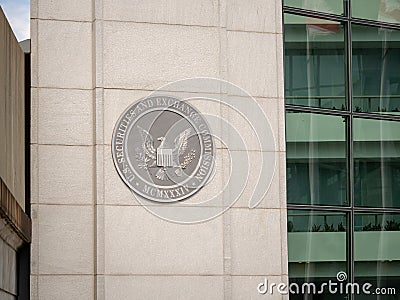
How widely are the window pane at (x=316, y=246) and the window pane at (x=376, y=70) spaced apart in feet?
6.19

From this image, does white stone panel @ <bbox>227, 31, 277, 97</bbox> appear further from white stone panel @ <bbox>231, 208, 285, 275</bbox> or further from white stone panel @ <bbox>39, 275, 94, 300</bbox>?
white stone panel @ <bbox>39, 275, 94, 300</bbox>

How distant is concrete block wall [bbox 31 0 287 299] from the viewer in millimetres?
14641

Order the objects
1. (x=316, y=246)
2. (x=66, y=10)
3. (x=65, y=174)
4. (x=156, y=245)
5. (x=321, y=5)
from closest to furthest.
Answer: (x=65, y=174) → (x=156, y=245) → (x=66, y=10) → (x=316, y=246) → (x=321, y=5)

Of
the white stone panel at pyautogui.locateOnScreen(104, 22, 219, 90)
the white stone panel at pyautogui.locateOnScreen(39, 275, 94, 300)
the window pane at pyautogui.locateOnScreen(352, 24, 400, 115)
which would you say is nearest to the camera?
the white stone panel at pyautogui.locateOnScreen(39, 275, 94, 300)

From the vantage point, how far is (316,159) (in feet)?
54.2

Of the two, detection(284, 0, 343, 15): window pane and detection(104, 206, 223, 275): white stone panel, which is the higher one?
detection(284, 0, 343, 15): window pane

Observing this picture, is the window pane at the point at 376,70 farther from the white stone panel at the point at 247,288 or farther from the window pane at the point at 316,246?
the white stone panel at the point at 247,288

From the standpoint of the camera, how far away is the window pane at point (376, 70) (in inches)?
666

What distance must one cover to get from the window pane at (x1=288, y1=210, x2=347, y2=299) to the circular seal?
187 centimetres

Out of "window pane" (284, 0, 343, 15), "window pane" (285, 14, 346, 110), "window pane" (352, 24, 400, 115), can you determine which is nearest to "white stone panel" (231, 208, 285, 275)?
"window pane" (285, 14, 346, 110)

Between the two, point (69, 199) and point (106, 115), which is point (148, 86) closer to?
point (106, 115)

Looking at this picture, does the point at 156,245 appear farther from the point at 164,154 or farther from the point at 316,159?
the point at 316,159

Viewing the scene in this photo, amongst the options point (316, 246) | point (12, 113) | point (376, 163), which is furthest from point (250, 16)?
point (12, 113)

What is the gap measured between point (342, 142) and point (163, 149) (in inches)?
125
